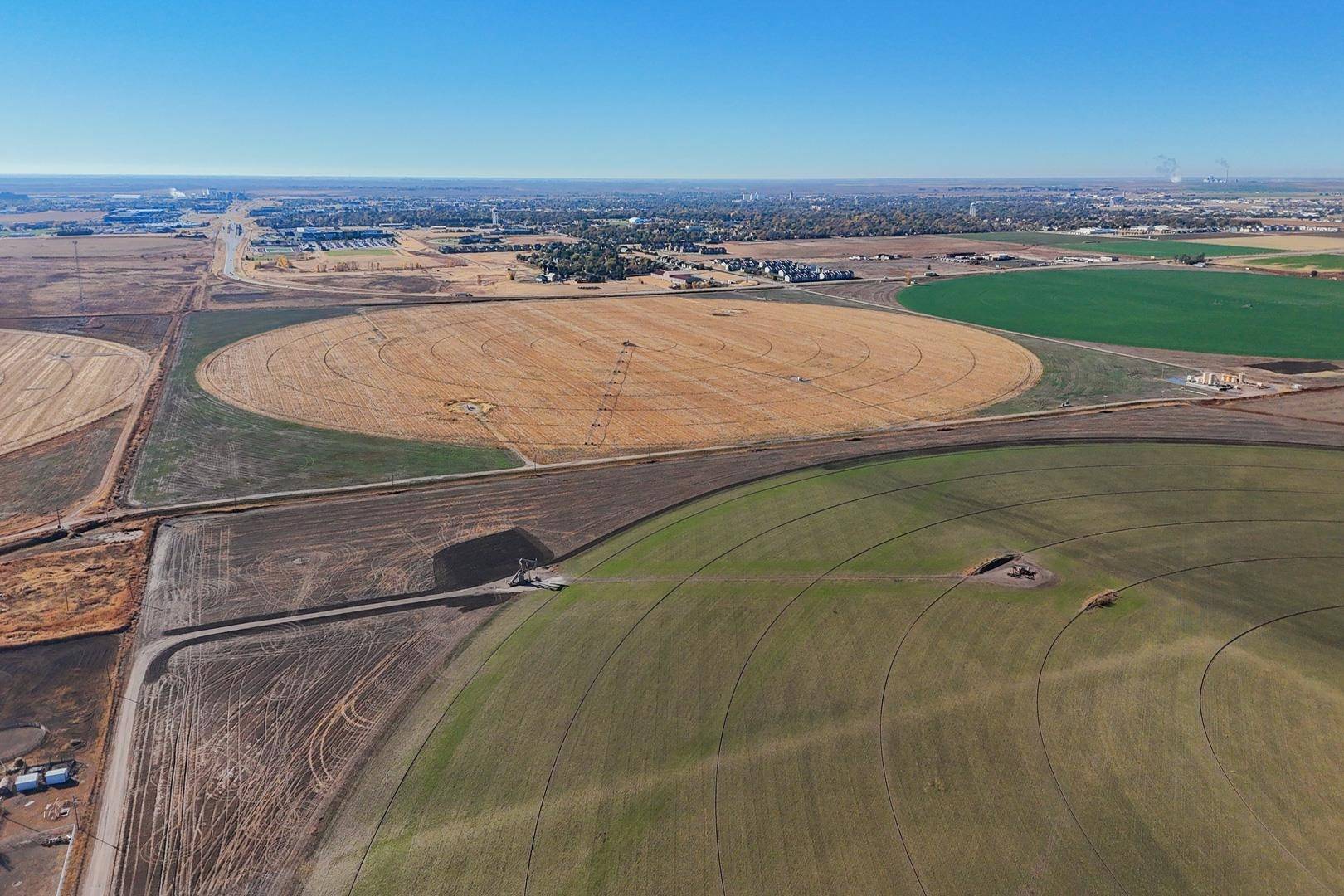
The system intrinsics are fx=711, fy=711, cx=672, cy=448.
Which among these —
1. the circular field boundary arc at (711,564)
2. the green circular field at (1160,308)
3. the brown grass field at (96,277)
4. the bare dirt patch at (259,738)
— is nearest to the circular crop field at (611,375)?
the green circular field at (1160,308)

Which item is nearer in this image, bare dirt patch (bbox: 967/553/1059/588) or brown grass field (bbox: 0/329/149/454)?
bare dirt patch (bbox: 967/553/1059/588)

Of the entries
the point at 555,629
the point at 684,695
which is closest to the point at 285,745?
the point at 555,629

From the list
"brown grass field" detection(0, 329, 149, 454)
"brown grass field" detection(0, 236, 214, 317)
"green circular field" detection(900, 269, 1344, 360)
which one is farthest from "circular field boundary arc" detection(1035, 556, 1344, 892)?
"brown grass field" detection(0, 236, 214, 317)

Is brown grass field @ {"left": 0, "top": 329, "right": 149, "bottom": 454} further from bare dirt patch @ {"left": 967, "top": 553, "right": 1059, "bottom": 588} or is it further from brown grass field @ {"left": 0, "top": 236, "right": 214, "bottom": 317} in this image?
bare dirt patch @ {"left": 967, "top": 553, "right": 1059, "bottom": 588}

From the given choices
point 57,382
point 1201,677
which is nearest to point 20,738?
point 1201,677

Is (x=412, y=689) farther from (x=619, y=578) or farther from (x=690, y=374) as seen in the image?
(x=690, y=374)
